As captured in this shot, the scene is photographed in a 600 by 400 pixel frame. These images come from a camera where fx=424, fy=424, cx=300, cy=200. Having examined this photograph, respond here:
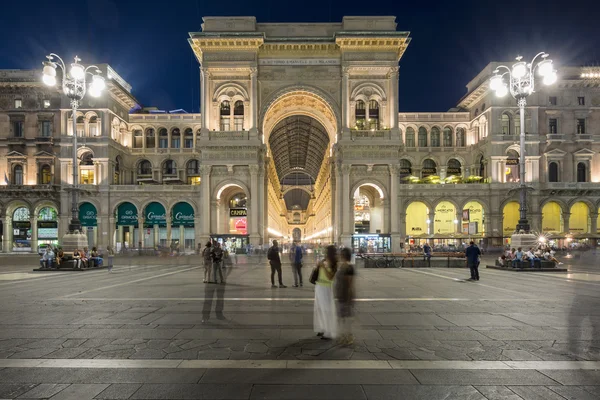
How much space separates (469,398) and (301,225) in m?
128

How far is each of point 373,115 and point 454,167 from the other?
20059mm

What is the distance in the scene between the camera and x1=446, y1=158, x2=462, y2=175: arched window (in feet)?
198

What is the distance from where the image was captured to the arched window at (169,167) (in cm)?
6028

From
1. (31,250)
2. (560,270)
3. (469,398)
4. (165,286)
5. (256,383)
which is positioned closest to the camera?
(469,398)

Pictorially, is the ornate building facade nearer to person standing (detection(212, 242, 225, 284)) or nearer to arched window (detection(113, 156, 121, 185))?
arched window (detection(113, 156, 121, 185))

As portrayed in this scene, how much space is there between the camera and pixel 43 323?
30.0ft

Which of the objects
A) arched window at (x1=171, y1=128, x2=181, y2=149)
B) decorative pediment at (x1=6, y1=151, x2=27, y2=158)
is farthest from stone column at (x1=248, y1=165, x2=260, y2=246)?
decorative pediment at (x1=6, y1=151, x2=27, y2=158)

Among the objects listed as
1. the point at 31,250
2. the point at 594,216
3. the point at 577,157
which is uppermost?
the point at 577,157

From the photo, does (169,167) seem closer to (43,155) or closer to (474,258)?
(43,155)

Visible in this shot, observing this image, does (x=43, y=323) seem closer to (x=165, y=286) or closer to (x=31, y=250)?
(x=165, y=286)

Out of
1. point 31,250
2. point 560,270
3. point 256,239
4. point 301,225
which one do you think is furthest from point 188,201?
point 301,225

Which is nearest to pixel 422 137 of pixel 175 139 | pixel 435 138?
pixel 435 138

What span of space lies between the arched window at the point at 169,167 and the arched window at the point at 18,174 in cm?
1720

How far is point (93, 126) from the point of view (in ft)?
172
